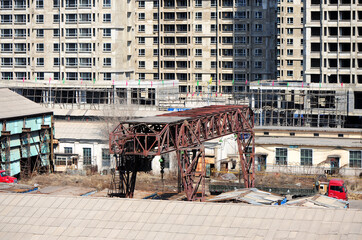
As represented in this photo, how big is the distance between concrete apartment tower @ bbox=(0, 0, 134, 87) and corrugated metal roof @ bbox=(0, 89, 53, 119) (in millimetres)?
27576

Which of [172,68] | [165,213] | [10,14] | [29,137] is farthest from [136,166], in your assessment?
[172,68]

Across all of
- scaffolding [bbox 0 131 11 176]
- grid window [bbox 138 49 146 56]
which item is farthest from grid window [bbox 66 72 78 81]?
scaffolding [bbox 0 131 11 176]

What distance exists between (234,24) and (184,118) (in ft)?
238

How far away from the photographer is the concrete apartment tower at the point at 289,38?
400 feet

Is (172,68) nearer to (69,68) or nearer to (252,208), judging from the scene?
(69,68)

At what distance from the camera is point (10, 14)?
379ft

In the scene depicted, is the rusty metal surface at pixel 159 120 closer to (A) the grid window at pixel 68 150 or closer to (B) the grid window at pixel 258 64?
(A) the grid window at pixel 68 150

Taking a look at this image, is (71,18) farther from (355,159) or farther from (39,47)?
(355,159)

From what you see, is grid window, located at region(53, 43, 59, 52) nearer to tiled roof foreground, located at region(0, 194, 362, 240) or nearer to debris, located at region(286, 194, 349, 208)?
debris, located at region(286, 194, 349, 208)

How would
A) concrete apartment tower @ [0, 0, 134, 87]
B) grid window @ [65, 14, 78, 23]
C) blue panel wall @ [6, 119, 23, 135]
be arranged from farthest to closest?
grid window @ [65, 14, 78, 23] < concrete apartment tower @ [0, 0, 134, 87] < blue panel wall @ [6, 119, 23, 135]

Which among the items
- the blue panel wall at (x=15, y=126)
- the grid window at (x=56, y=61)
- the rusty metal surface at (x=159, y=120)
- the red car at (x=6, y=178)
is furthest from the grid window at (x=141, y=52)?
the rusty metal surface at (x=159, y=120)

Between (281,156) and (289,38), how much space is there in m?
49.6

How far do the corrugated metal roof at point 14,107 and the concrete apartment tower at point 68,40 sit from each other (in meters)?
27.6

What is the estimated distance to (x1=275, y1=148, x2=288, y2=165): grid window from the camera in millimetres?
76312
